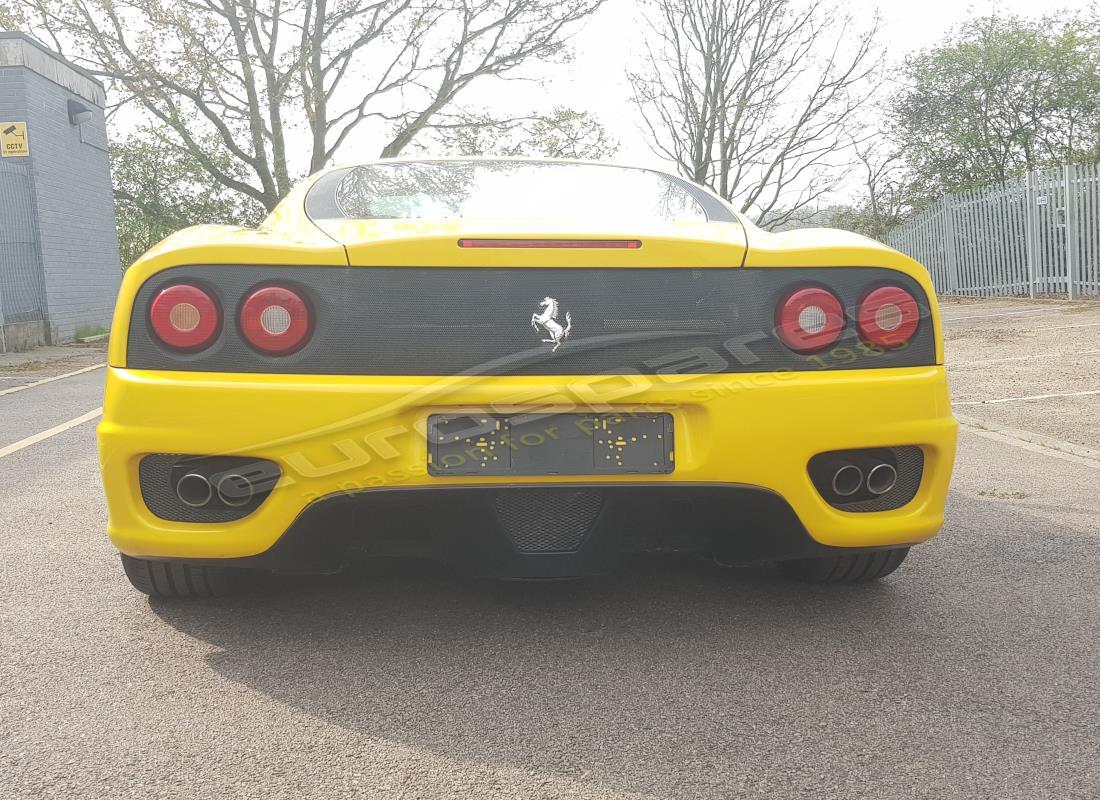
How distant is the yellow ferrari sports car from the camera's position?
8.04ft

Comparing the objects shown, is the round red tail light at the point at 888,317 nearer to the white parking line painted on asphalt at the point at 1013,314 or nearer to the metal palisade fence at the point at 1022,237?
the white parking line painted on asphalt at the point at 1013,314

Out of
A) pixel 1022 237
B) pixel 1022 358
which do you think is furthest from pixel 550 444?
pixel 1022 237

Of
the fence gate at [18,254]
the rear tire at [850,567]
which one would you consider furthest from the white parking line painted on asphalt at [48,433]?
the fence gate at [18,254]

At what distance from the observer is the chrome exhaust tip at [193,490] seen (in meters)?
2.53

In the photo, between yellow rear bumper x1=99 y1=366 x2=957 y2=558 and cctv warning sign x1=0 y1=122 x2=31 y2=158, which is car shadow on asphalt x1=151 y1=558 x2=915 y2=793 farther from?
cctv warning sign x1=0 y1=122 x2=31 y2=158

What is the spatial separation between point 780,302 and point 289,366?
1.15m

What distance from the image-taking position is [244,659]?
8.43 ft

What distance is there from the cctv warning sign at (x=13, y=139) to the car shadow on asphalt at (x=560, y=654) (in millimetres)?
16074

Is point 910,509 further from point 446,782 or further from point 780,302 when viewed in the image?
point 446,782

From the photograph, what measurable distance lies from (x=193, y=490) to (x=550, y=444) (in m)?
0.83

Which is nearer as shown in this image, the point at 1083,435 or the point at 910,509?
the point at 910,509

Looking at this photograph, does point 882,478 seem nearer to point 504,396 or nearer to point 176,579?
point 504,396

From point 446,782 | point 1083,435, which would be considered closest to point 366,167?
point 446,782

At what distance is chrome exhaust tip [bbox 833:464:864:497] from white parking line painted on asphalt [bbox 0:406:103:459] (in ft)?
15.8
